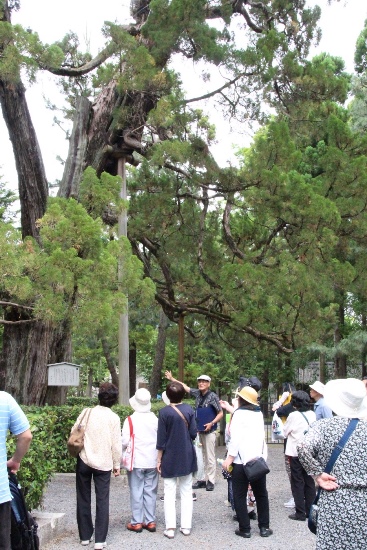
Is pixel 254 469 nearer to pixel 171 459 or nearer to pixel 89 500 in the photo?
pixel 171 459

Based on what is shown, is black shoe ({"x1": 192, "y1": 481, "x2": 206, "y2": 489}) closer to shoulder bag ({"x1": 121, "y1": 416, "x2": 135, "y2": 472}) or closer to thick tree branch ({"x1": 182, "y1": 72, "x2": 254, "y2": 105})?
shoulder bag ({"x1": 121, "y1": 416, "x2": 135, "y2": 472})

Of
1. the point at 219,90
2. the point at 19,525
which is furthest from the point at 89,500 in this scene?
the point at 219,90

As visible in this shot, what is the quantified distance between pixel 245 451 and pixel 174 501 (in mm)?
922

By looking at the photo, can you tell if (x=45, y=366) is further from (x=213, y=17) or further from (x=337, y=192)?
(x=213, y=17)

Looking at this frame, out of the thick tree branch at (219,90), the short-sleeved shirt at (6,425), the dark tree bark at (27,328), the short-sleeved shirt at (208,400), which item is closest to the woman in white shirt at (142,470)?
the short-sleeved shirt at (208,400)

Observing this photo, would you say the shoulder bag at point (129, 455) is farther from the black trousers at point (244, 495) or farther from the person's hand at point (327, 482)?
the person's hand at point (327, 482)

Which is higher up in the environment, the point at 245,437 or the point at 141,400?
the point at 141,400

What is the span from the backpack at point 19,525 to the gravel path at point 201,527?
5.19 ft

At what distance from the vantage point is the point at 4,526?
12.0 ft

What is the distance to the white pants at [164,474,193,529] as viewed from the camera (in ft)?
20.3

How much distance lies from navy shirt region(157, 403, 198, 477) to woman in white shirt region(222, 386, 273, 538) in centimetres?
39

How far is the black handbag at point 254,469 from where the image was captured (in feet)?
19.4

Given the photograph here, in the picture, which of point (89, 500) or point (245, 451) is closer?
point (89, 500)

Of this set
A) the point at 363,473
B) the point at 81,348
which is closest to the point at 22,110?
the point at 363,473
